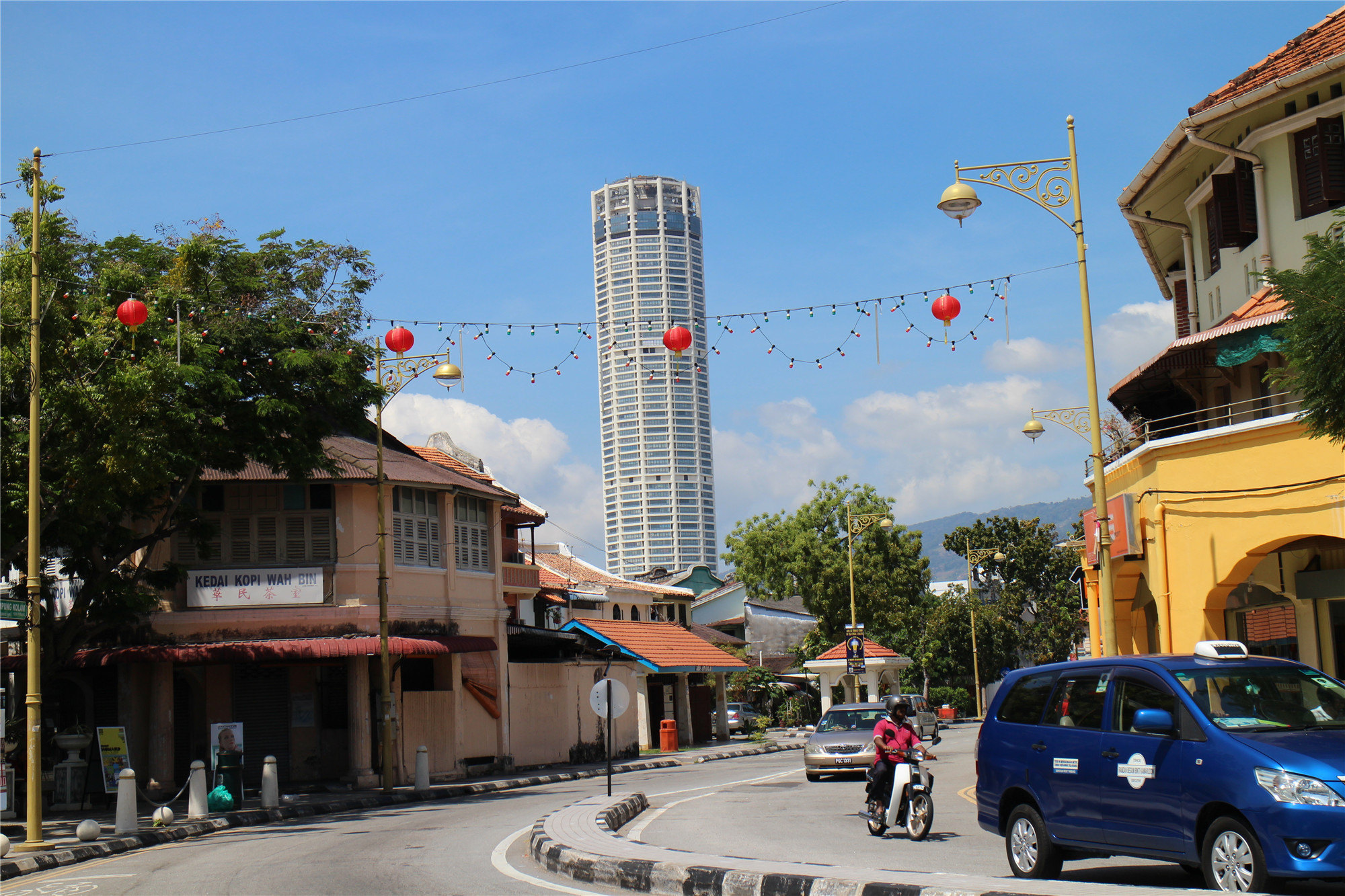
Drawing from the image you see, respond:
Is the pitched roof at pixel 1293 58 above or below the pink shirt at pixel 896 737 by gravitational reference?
above

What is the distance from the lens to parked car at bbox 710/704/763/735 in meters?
51.3

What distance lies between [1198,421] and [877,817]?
943 centimetres

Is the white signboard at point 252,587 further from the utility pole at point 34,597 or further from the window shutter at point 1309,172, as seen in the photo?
the window shutter at point 1309,172

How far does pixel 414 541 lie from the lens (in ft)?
100

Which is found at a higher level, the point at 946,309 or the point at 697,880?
the point at 946,309

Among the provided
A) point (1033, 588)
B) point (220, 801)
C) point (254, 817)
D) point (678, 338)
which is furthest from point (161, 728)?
point (1033, 588)

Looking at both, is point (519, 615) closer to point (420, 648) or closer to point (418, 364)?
point (420, 648)

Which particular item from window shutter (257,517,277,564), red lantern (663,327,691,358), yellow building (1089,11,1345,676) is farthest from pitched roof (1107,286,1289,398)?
window shutter (257,517,277,564)

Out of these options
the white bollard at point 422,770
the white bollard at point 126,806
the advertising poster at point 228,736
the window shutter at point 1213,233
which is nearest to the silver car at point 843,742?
the white bollard at point 422,770

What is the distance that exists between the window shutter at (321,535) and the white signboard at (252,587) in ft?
2.83

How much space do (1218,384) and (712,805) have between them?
1199cm

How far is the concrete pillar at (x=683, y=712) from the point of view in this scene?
4622 cm

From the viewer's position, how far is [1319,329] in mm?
13398

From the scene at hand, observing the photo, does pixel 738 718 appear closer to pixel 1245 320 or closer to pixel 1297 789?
pixel 1245 320
